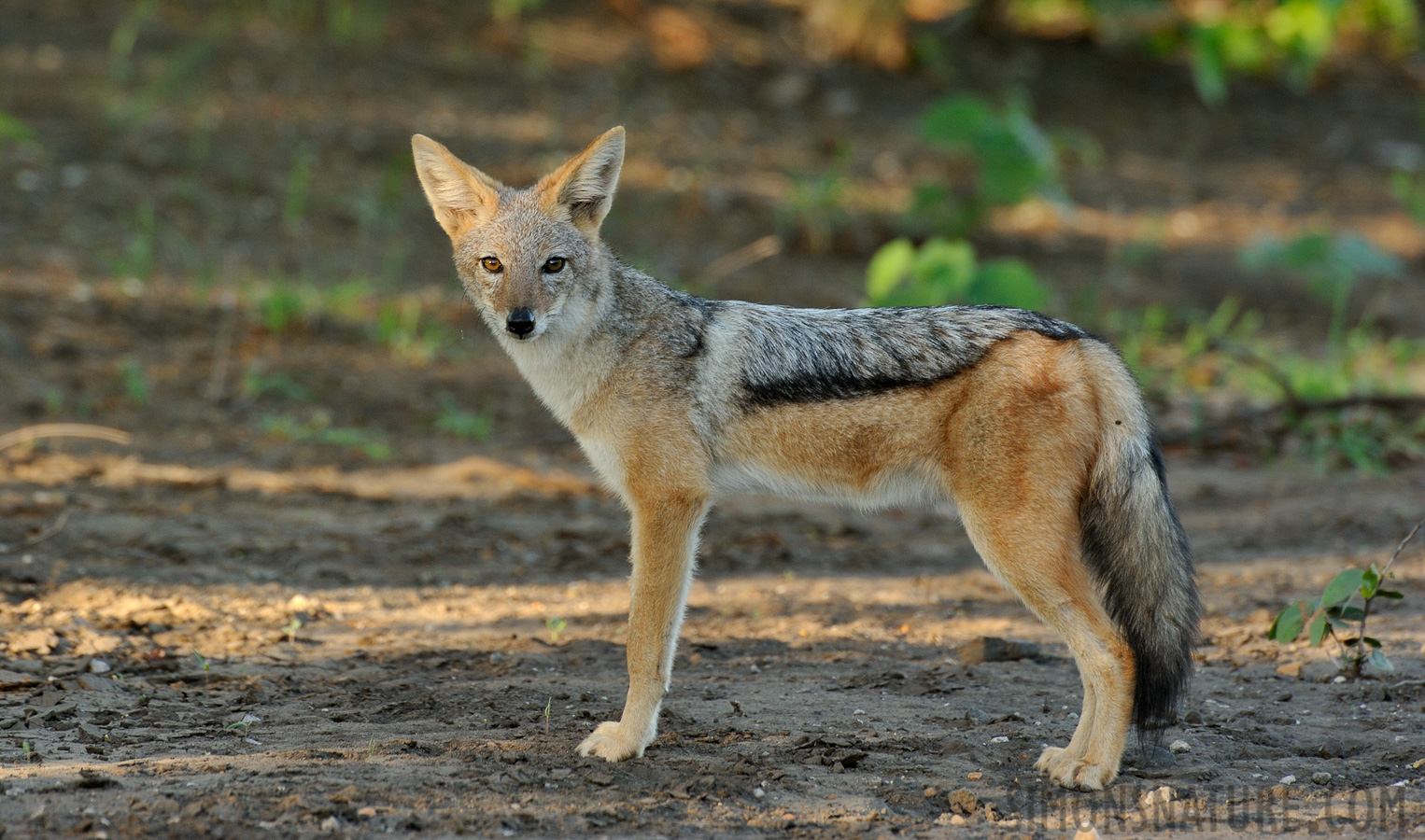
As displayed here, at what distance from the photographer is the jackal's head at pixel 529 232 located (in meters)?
4.54

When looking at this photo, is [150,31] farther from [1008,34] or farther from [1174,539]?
[1174,539]

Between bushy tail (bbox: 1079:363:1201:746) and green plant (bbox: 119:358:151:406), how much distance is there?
5.96 m

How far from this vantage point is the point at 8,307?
831cm

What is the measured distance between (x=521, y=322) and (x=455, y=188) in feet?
2.90

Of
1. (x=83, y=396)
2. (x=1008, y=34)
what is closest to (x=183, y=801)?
(x=83, y=396)

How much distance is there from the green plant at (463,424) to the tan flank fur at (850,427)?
338 cm

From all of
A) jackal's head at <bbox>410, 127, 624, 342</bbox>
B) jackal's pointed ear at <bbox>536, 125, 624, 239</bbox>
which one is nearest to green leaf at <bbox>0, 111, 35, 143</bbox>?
jackal's head at <bbox>410, 127, 624, 342</bbox>

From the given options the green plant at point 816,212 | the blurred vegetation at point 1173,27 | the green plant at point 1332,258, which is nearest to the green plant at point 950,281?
the green plant at point 816,212

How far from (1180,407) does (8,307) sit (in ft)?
27.0

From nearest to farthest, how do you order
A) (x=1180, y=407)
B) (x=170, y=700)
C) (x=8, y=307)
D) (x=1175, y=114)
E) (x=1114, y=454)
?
(x=1114, y=454) < (x=170, y=700) < (x=8, y=307) < (x=1180, y=407) < (x=1175, y=114)

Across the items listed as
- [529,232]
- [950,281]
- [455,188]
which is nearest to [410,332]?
[950,281]

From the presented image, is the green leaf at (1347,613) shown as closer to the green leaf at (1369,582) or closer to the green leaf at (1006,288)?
the green leaf at (1369,582)

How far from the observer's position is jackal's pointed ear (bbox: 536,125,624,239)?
4.80 meters

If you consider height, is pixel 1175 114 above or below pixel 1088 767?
above
